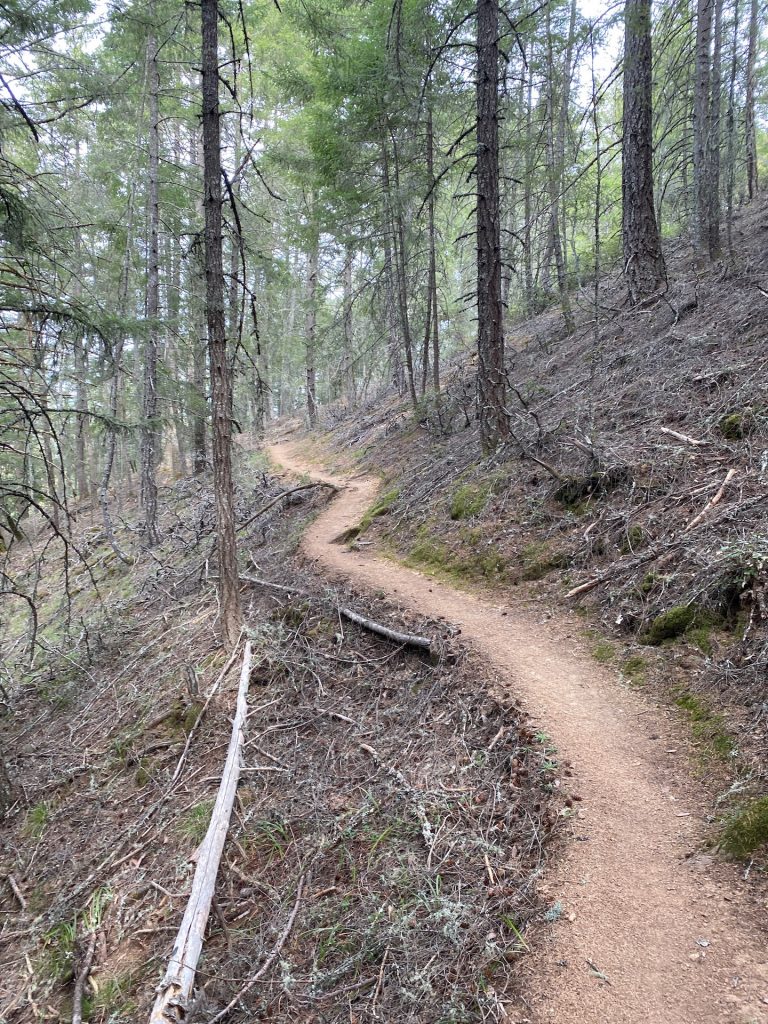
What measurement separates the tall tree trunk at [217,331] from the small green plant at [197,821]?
2.17 meters

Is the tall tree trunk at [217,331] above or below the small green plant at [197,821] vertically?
above

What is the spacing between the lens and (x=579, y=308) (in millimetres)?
14414

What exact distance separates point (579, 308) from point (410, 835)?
14.0 meters

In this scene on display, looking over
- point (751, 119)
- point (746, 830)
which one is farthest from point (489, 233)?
point (751, 119)

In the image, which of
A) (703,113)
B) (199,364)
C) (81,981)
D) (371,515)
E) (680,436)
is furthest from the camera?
(199,364)

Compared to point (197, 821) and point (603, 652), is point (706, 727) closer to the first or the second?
point (603, 652)

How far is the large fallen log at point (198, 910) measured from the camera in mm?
3094

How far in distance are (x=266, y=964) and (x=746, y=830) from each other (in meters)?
2.88

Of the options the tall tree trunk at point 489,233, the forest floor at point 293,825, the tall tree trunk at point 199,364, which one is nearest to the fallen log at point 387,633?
the forest floor at point 293,825

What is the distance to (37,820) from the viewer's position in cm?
573

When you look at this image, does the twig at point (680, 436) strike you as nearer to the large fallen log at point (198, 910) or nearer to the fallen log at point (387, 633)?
the fallen log at point (387, 633)

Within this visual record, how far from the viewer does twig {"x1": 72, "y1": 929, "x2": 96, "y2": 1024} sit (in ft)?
11.9

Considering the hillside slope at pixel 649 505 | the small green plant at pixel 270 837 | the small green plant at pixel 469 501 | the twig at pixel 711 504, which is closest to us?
the hillside slope at pixel 649 505

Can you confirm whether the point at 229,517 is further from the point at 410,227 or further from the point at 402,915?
the point at 410,227
